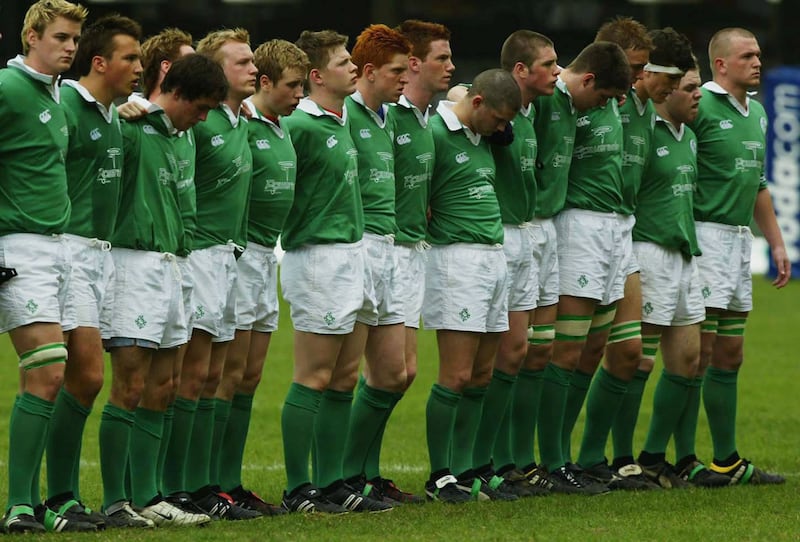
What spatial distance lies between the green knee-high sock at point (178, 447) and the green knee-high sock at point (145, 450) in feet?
0.67

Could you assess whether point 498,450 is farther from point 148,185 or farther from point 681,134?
point 148,185

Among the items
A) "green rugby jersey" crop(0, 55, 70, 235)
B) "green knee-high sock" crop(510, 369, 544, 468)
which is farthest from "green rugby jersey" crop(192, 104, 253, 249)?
"green knee-high sock" crop(510, 369, 544, 468)

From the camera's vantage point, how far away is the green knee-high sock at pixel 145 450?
7.12m

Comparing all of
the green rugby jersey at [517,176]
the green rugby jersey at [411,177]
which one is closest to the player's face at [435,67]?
the green rugby jersey at [411,177]

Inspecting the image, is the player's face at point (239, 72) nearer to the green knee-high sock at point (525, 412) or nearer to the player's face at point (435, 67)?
the player's face at point (435, 67)

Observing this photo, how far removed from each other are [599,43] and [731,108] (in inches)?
42.7

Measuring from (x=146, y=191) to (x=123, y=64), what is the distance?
1.79ft

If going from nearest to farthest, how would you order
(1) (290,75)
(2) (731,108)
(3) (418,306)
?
(1) (290,75) < (3) (418,306) < (2) (731,108)

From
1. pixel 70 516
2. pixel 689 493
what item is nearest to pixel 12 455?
pixel 70 516

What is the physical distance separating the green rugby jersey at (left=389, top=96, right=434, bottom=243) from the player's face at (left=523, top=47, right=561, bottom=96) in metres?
0.78

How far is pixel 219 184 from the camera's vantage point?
24.3ft

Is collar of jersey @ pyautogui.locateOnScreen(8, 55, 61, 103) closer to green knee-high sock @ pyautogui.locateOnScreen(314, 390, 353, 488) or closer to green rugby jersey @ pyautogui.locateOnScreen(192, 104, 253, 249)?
green rugby jersey @ pyautogui.locateOnScreen(192, 104, 253, 249)

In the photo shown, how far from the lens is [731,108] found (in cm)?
938

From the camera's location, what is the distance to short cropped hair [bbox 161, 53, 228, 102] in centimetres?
694
